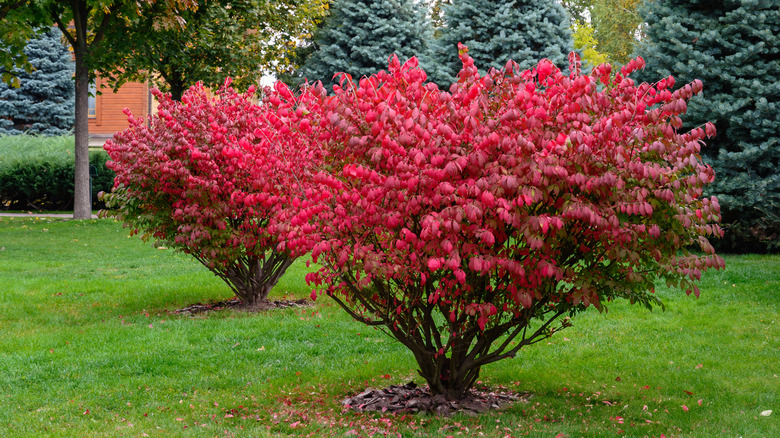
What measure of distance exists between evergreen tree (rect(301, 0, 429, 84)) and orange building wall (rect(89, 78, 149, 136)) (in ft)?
29.7

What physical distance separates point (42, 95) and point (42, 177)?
15.5 m

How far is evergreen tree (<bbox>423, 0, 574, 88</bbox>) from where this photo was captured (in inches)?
709

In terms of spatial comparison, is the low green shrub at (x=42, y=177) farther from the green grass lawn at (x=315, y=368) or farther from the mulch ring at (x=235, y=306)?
the mulch ring at (x=235, y=306)

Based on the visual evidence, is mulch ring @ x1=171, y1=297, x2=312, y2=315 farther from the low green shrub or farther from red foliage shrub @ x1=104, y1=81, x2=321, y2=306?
the low green shrub

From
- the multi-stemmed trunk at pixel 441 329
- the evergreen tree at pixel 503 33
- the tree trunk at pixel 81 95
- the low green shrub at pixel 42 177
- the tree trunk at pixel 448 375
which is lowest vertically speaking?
the tree trunk at pixel 448 375

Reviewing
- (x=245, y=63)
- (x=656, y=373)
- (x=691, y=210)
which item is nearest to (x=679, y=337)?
(x=656, y=373)

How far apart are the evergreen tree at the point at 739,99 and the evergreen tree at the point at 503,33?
5.80 meters

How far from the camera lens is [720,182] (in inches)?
463

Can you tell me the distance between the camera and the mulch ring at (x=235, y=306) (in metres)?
8.37

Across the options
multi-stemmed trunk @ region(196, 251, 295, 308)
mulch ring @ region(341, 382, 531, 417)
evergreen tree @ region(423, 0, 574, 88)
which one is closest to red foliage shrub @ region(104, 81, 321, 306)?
multi-stemmed trunk @ region(196, 251, 295, 308)

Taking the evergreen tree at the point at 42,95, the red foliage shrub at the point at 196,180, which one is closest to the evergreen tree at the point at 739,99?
the red foliage shrub at the point at 196,180

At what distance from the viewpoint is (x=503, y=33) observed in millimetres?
17781

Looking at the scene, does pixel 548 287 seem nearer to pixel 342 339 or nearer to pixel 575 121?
pixel 575 121

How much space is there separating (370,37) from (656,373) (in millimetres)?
17356
